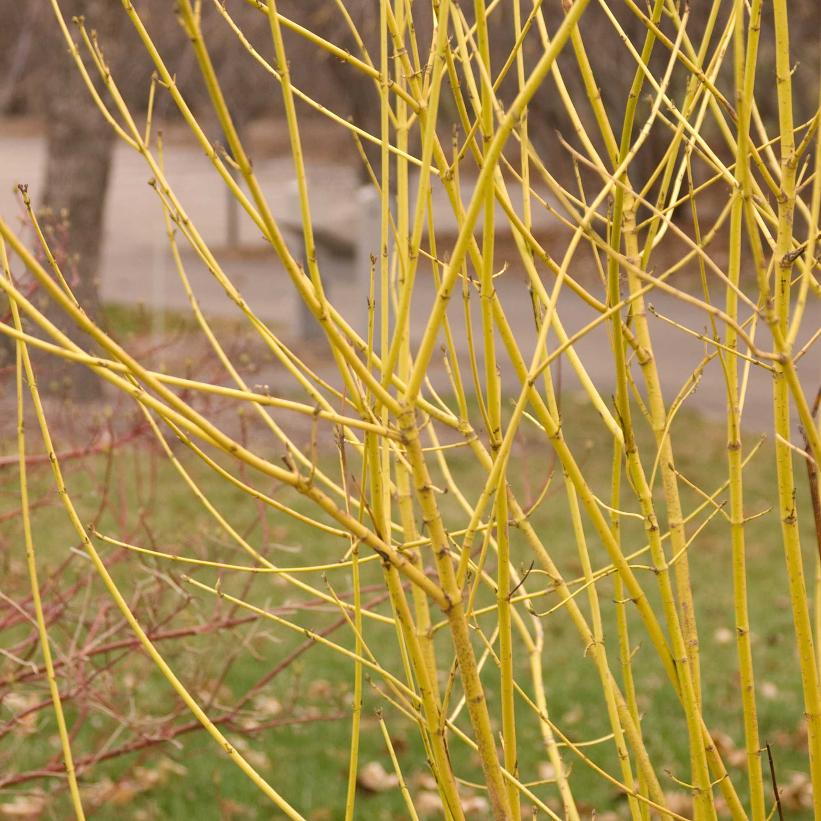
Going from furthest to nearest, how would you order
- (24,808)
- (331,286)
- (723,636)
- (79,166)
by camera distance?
1. (331,286)
2. (79,166)
3. (723,636)
4. (24,808)

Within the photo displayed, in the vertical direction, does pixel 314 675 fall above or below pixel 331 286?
below

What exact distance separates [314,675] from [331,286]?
7419mm

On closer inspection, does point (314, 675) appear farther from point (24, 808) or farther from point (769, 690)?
point (769, 690)

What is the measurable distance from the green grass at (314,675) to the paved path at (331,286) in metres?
1.38

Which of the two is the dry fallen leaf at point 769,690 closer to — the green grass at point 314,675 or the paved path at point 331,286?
the green grass at point 314,675

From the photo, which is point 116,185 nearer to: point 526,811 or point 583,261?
point 583,261

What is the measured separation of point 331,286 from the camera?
40.8 ft

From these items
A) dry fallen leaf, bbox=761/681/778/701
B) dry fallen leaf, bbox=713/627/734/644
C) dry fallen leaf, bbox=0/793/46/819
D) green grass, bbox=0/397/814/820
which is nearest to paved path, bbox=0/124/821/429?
green grass, bbox=0/397/814/820

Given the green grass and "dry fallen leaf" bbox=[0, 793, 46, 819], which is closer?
"dry fallen leaf" bbox=[0, 793, 46, 819]

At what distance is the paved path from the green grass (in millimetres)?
1377

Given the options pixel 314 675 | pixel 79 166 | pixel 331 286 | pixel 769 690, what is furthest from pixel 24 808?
pixel 331 286

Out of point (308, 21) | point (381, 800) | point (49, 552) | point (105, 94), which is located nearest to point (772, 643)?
point (381, 800)

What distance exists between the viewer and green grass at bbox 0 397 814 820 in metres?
3.93

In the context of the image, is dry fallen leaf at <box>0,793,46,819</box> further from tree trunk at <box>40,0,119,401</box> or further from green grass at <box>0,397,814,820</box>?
tree trunk at <box>40,0,119,401</box>
